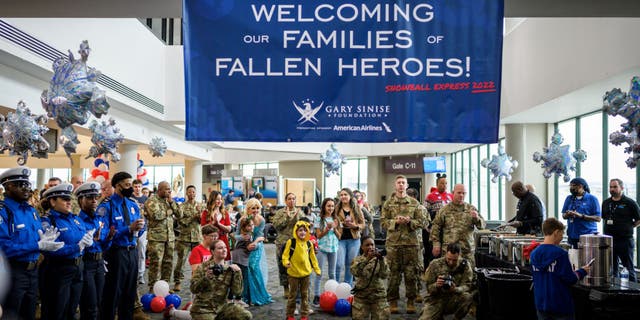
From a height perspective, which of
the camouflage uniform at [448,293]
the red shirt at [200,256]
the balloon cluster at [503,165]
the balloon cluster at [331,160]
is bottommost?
the camouflage uniform at [448,293]

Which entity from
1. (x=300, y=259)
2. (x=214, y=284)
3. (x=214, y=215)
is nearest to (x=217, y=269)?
(x=214, y=284)

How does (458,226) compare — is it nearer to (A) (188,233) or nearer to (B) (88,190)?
(A) (188,233)

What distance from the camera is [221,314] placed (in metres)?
5.59

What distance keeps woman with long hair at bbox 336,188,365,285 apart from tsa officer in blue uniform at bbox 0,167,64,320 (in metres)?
3.97

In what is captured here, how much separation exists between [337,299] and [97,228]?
3255mm

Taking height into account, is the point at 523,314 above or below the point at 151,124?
below

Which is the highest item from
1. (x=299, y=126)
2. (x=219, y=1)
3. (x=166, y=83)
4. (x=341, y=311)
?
(x=166, y=83)

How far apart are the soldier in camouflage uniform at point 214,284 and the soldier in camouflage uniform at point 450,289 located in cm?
206

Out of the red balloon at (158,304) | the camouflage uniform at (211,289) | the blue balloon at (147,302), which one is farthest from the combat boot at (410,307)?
the blue balloon at (147,302)

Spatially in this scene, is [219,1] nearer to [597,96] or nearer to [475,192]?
[597,96]

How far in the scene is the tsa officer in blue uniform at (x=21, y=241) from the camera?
13.7 ft

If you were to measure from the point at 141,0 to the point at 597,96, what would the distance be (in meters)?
7.96

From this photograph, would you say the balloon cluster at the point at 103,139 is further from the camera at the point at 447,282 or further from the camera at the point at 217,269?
the camera at the point at 447,282

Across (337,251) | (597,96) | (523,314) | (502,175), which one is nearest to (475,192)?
(502,175)
